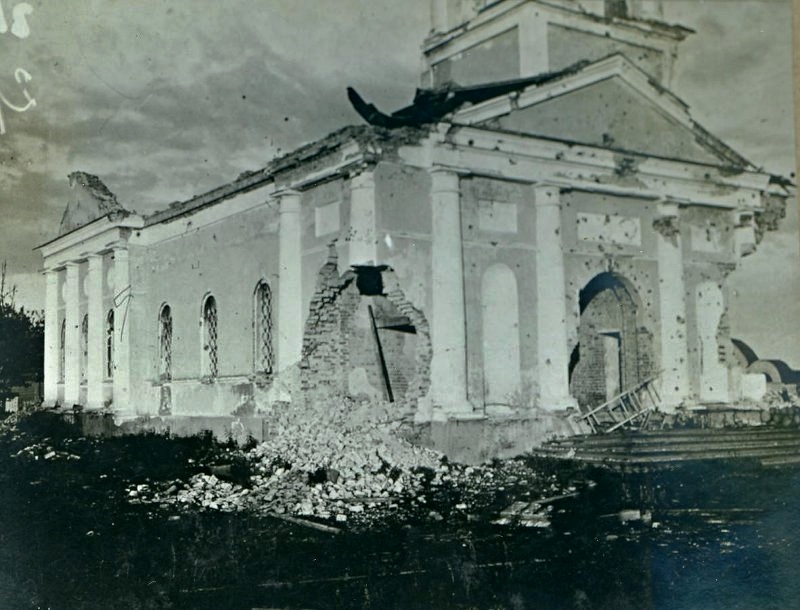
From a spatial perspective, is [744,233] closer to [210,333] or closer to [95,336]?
[210,333]

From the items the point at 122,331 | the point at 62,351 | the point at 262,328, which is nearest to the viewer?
the point at 62,351

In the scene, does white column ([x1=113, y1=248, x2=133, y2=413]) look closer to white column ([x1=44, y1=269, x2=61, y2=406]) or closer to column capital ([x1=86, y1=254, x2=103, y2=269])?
column capital ([x1=86, y1=254, x2=103, y2=269])

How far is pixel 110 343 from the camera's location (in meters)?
8.84

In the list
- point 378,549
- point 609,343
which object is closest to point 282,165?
point 378,549

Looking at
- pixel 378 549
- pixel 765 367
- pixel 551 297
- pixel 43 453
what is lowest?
pixel 378 549

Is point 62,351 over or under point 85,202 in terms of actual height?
under

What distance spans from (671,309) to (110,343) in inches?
274

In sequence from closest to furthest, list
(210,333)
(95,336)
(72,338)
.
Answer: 1. (72,338)
2. (95,336)
3. (210,333)

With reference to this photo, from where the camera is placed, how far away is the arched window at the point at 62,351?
7582 millimetres

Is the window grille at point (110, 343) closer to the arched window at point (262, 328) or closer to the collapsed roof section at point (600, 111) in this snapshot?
the arched window at point (262, 328)

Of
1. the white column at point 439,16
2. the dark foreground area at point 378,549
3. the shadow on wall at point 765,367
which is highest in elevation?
the white column at point 439,16

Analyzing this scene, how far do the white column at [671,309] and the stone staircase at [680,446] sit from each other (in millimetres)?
984

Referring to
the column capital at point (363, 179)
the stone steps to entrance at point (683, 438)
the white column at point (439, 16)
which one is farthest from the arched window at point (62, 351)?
the stone steps to entrance at point (683, 438)

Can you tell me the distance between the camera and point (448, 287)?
9.69m
